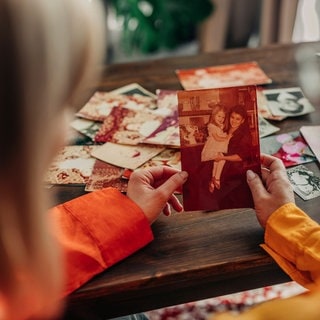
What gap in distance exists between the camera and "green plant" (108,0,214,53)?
2232mm

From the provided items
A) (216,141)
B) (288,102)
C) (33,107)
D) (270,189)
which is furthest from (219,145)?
(33,107)

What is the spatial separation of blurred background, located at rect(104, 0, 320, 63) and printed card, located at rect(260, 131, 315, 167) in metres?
1.03

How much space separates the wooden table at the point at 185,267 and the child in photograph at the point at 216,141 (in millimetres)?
67

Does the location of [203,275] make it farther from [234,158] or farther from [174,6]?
[174,6]

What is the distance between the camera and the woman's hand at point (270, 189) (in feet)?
2.74

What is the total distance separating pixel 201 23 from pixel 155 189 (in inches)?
62.7

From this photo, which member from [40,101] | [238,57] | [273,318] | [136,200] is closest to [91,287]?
[136,200]

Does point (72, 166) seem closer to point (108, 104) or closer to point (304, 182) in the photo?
point (108, 104)

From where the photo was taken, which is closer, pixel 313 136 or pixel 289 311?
pixel 289 311

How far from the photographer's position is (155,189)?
865 mm

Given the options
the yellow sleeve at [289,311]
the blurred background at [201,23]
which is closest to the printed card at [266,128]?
the yellow sleeve at [289,311]

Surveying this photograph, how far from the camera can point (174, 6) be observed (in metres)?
2.28

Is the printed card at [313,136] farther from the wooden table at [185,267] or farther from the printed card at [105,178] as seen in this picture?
the printed card at [105,178]

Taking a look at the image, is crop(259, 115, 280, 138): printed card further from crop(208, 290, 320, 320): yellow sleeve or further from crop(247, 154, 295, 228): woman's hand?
crop(208, 290, 320, 320): yellow sleeve
